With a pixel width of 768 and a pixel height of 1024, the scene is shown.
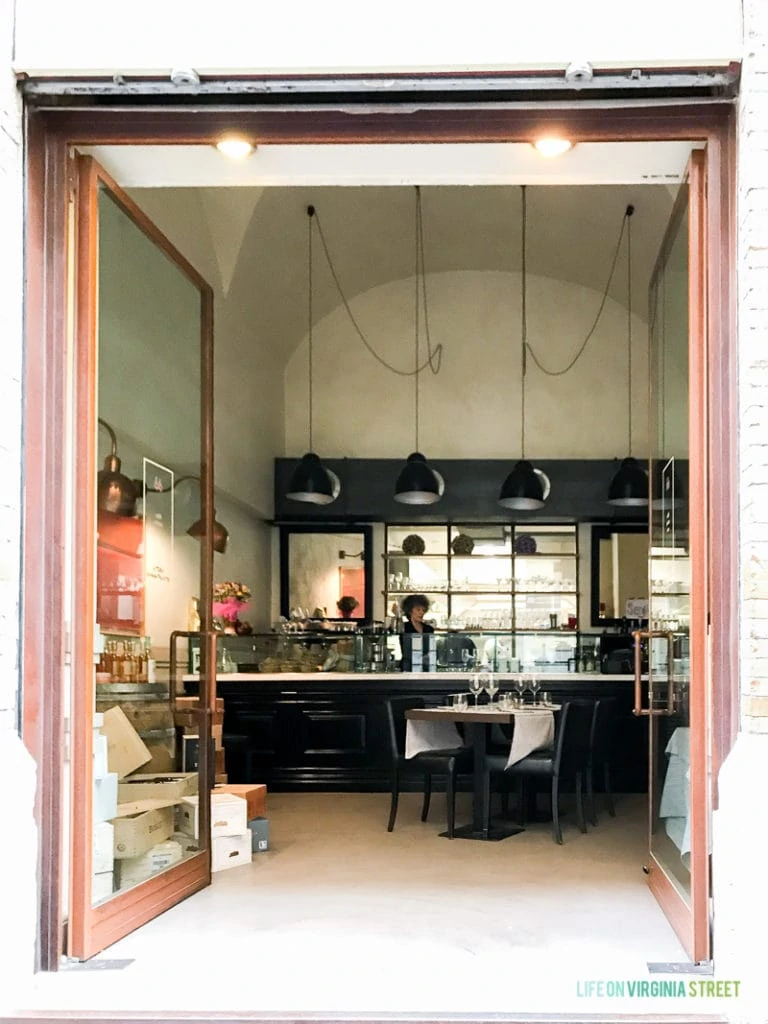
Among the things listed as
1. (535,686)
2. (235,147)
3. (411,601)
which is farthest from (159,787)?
(411,601)

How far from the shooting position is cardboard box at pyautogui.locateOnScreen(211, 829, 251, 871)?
21.6ft

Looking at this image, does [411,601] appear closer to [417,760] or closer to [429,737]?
[429,737]

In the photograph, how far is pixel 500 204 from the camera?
12336mm

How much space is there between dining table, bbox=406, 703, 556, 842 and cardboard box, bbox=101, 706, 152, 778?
2.71 metres

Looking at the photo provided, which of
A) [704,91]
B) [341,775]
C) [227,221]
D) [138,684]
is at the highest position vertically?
[227,221]

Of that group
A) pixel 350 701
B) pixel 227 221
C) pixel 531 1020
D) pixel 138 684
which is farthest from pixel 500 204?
pixel 531 1020

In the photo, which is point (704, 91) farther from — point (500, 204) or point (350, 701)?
point (500, 204)

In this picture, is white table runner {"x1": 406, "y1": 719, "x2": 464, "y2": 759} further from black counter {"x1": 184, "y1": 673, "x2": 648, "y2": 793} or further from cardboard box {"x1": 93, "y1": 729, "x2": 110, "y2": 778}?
cardboard box {"x1": 93, "y1": 729, "x2": 110, "y2": 778}

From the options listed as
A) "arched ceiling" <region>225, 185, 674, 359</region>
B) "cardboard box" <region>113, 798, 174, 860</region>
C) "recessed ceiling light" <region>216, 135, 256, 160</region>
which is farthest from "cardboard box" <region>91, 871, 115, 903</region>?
"arched ceiling" <region>225, 185, 674, 359</region>

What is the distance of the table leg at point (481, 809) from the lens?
25.4 ft

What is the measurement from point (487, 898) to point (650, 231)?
806 centimetres

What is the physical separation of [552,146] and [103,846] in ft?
10.7

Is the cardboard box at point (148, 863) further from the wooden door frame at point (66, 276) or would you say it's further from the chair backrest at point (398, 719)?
the chair backrest at point (398, 719)

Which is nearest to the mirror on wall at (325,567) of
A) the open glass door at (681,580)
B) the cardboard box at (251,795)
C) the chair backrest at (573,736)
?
the chair backrest at (573,736)
